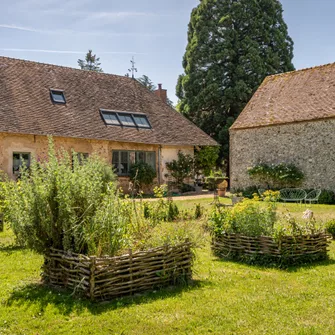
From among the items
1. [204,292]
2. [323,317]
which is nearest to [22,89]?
[204,292]

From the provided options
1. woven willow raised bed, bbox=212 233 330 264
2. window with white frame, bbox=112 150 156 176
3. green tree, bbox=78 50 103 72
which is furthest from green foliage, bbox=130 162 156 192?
green tree, bbox=78 50 103 72

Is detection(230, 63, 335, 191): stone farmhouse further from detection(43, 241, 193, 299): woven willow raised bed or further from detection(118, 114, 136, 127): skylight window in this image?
detection(43, 241, 193, 299): woven willow raised bed

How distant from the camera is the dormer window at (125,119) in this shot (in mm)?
21625

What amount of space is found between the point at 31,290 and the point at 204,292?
2.42 m

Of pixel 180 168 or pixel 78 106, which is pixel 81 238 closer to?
pixel 78 106

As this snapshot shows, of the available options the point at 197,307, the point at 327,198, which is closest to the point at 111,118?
the point at 327,198

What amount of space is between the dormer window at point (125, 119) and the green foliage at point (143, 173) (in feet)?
7.70

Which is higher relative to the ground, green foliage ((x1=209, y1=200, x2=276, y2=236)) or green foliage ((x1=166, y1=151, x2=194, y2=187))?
green foliage ((x1=166, y1=151, x2=194, y2=187))

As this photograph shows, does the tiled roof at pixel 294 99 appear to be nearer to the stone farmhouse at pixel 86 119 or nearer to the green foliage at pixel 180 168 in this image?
the green foliage at pixel 180 168

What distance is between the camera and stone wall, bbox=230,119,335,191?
58.6 feet

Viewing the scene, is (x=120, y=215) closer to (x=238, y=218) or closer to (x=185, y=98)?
(x=238, y=218)

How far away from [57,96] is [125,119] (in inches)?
151

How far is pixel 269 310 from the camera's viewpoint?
478 cm

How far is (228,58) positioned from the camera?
2978 centimetres
